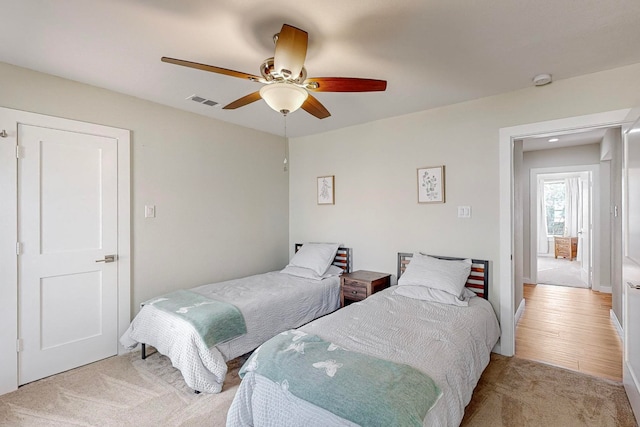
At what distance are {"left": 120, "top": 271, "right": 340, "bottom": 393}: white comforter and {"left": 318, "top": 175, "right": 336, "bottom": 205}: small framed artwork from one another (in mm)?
1092

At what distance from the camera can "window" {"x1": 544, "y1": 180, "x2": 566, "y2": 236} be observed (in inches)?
344

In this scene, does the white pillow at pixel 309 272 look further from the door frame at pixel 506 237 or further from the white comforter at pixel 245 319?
the door frame at pixel 506 237

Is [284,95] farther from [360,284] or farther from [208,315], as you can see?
[360,284]

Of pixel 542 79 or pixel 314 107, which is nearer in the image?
pixel 314 107

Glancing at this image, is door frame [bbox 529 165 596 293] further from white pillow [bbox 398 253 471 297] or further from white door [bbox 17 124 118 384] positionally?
white door [bbox 17 124 118 384]

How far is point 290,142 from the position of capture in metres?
4.69

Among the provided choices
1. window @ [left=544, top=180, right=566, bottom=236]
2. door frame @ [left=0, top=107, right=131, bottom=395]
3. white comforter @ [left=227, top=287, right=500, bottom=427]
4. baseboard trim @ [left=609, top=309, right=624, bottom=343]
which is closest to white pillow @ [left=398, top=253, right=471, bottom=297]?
Result: white comforter @ [left=227, top=287, right=500, bottom=427]

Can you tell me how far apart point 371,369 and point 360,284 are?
1.88 meters

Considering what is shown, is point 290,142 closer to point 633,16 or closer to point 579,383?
point 633,16

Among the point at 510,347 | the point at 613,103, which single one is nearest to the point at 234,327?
the point at 510,347

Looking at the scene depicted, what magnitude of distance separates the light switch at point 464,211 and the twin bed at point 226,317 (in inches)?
61.6

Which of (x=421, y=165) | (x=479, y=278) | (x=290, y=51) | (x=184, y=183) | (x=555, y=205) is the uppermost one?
(x=290, y=51)

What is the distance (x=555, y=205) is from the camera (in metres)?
8.88

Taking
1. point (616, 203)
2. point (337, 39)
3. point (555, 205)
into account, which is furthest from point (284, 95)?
point (555, 205)
